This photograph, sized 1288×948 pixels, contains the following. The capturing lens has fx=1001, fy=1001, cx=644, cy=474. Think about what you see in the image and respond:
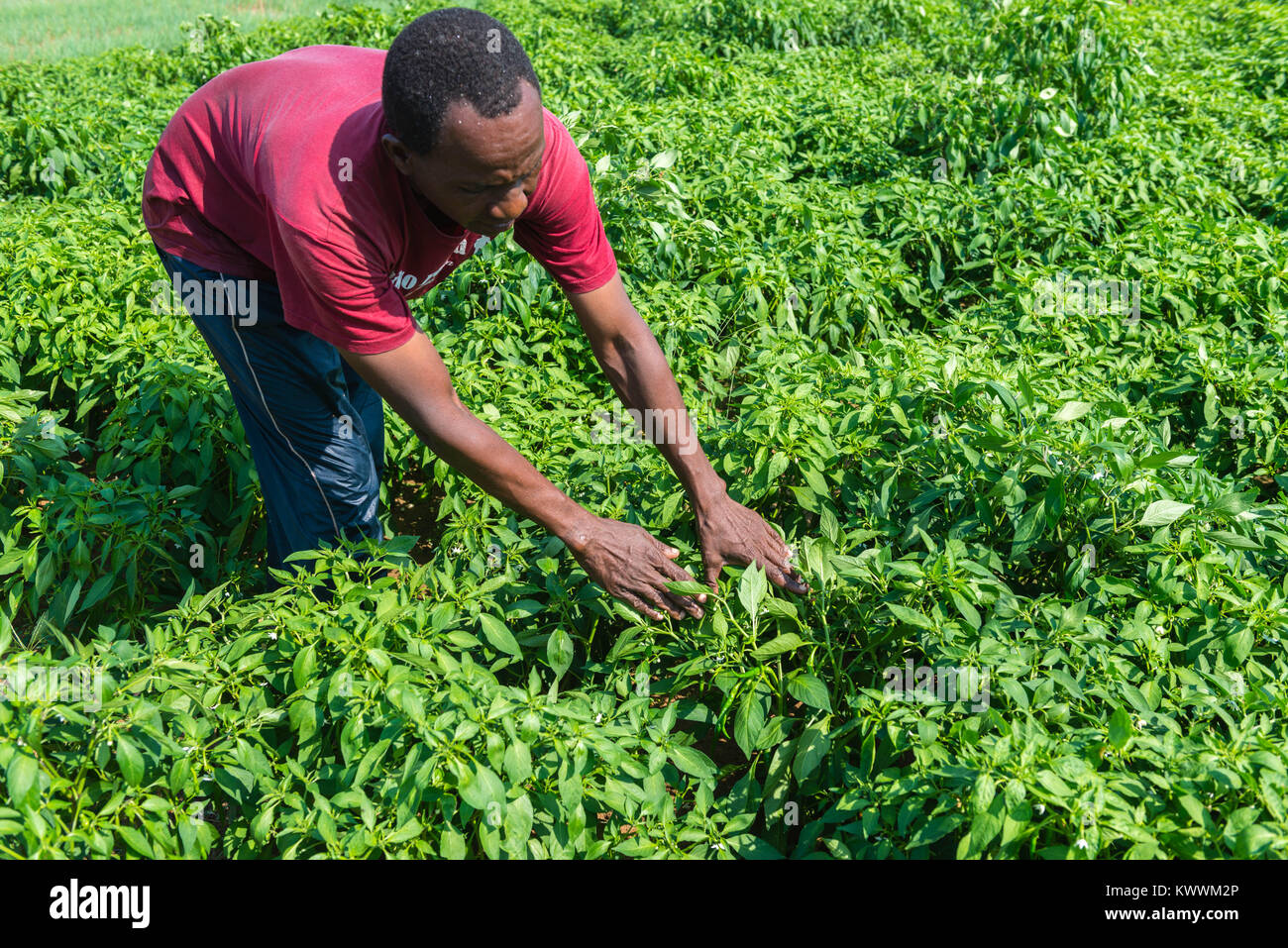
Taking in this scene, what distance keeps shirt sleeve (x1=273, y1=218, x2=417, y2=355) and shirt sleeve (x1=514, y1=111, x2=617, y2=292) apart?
0.35 meters

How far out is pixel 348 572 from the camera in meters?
2.53

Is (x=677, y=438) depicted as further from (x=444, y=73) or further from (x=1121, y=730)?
(x=1121, y=730)

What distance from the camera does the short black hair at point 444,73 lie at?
1.69 m

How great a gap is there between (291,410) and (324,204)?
818mm

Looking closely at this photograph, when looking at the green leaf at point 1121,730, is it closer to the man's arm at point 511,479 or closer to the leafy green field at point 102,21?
the man's arm at point 511,479

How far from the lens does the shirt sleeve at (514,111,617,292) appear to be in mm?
2109

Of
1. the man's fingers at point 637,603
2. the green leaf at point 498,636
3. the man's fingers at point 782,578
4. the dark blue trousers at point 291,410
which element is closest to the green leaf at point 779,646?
Answer: the man's fingers at point 782,578

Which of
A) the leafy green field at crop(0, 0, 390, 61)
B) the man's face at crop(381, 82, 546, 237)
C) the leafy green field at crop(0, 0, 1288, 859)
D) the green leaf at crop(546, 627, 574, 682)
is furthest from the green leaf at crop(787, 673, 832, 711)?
the leafy green field at crop(0, 0, 390, 61)

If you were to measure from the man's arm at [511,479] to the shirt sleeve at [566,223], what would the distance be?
0.37 m

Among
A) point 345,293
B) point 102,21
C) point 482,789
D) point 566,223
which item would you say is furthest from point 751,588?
point 102,21

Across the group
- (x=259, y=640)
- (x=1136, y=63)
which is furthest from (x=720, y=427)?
(x=1136, y=63)

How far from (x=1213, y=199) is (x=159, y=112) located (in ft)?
19.0

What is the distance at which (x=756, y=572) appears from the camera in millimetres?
2186

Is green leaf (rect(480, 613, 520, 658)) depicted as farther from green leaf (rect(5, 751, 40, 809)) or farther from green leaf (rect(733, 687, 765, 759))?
green leaf (rect(5, 751, 40, 809))
